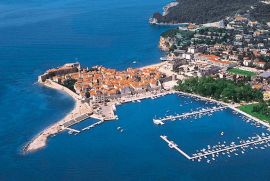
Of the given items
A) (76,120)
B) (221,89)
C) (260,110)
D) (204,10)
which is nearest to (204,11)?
(204,10)

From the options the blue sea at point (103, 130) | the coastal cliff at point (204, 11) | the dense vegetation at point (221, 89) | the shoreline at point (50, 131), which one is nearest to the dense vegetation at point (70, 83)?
the blue sea at point (103, 130)

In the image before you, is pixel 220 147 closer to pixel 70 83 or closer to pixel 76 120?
pixel 76 120

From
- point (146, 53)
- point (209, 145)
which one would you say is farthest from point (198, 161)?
point (146, 53)

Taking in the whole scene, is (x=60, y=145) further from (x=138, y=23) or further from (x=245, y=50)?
(x=138, y=23)

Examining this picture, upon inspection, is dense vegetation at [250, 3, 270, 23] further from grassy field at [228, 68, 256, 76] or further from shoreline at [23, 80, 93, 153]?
shoreline at [23, 80, 93, 153]

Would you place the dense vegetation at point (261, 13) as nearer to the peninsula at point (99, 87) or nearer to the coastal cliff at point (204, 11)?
the coastal cliff at point (204, 11)

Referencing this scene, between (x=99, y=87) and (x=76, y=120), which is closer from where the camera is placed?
(x=76, y=120)

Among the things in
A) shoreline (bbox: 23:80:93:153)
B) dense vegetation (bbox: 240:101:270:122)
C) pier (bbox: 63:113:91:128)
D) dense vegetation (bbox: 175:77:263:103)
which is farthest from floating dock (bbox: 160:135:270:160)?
dense vegetation (bbox: 175:77:263:103)
